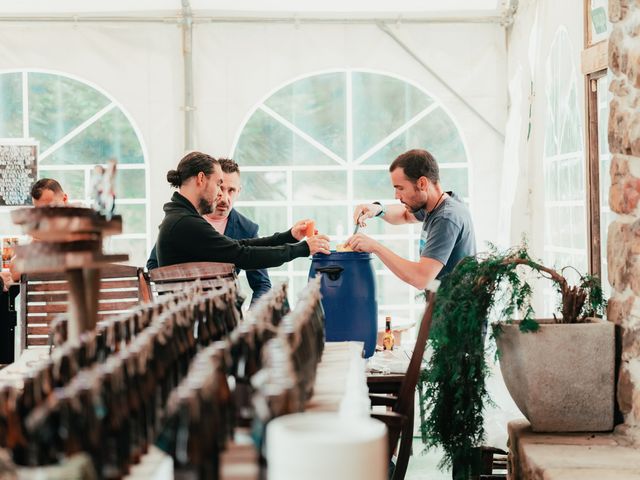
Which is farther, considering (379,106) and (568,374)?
(379,106)

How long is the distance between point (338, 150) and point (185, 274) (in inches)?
164

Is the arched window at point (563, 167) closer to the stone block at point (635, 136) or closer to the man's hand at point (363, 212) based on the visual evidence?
the man's hand at point (363, 212)

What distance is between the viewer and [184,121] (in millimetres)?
7363

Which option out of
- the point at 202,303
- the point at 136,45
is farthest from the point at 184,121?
the point at 202,303

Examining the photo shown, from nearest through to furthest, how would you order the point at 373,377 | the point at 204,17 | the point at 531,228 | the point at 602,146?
the point at 373,377, the point at 602,146, the point at 531,228, the point at 204,17

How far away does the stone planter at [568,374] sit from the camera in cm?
310

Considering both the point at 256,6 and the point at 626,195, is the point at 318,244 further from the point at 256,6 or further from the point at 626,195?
the point at 256,6

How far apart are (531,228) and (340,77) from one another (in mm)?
2221

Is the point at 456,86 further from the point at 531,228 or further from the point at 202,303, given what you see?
the point at 202,303

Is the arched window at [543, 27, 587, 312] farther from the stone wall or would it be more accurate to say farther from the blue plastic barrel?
the blue plastic barrel

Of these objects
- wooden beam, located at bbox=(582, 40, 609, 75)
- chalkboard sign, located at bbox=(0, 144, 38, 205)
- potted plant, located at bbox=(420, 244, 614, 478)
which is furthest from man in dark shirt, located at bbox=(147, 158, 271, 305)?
chalkboard sign, located at bbox=(0, 144, 38, 205)

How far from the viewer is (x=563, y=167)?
5.77 m

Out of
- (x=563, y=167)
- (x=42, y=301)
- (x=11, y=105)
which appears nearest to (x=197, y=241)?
(x=42, y=301)

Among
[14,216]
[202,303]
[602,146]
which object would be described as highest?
[602,146]
